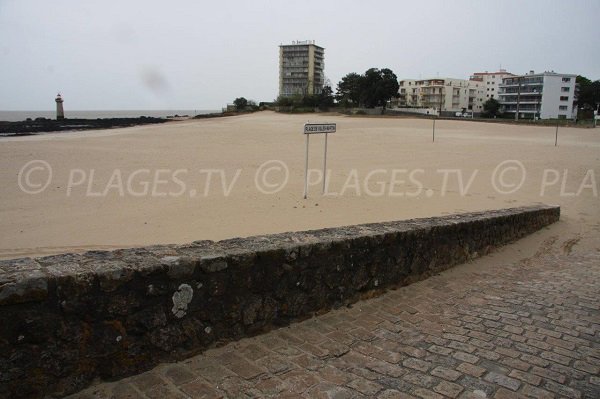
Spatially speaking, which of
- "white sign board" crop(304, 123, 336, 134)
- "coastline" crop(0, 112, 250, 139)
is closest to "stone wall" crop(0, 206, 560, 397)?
"white sign board" crop(304, 123, 336, 134)

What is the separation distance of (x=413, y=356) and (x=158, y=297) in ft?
6.51

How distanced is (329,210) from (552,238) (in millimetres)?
4925

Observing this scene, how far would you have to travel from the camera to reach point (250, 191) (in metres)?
12.8

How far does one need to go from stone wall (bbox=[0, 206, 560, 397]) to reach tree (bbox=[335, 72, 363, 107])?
74675 millimetres

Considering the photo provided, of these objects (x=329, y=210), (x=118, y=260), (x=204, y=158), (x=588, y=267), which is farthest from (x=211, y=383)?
(x=204, y=158)

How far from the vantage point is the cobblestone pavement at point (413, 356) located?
2.91m

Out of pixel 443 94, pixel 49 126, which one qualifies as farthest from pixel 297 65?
pixel 49 126

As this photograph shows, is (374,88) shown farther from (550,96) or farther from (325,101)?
(550,96)

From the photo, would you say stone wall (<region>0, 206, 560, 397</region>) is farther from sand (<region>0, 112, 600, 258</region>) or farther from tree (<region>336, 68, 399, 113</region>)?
tree (<region>336, 68, 399, 113</region>)

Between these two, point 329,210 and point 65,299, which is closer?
point 65,299

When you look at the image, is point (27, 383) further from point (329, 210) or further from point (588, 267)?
point (329, 210)

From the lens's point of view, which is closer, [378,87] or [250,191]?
[250,191]

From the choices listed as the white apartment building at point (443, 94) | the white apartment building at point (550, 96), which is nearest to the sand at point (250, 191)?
the white apartment building at point (550, 96)

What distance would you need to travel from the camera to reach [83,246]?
7.73 metres
